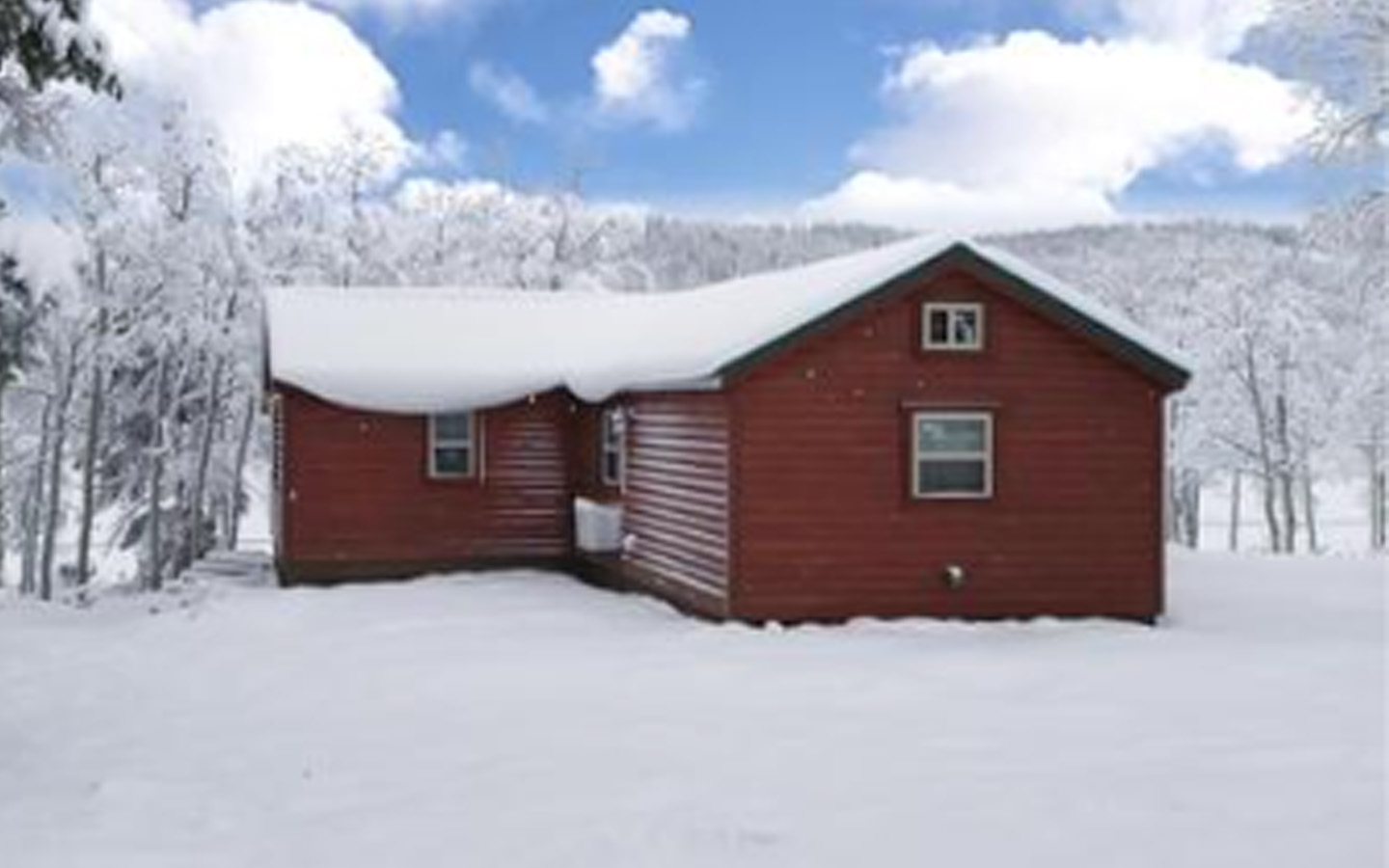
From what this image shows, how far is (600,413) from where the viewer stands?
82.5 ft

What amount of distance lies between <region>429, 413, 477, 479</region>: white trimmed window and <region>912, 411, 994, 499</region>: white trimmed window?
349 inches

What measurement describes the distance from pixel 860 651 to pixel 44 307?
834 cm

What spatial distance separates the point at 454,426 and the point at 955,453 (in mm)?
9289

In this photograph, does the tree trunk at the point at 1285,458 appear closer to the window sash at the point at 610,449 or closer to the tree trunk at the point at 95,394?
the window sash at the point at 610,449

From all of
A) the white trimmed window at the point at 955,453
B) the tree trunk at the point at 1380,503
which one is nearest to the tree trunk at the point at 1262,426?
the tree trunk at the point at 1380,503

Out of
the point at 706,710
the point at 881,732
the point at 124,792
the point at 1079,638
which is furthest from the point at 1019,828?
the point at 1079,638

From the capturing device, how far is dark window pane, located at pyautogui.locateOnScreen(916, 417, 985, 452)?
1944 cm

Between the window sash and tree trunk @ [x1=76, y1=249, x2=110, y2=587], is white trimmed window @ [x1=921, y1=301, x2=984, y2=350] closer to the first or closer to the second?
the window sash

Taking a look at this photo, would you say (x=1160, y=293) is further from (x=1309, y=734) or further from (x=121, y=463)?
(x=1309, y=734)

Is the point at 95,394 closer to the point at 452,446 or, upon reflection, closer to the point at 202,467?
the point at 202,467

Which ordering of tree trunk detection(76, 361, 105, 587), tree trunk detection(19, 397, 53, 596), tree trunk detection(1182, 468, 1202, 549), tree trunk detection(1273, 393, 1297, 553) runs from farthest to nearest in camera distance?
1. tree trunk detection(1182, 468, 1202, 549)
2. tree trunk detection(1273, 393, 1297, 553)
3. tree trunk detection(19, 397, 53, 596)
4. tree trunk detection(76, 361, 105, 587)

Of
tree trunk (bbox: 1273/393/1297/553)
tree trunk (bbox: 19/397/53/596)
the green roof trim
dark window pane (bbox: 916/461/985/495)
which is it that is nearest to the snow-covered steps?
tree trunk (bbox: 19/397/53/596)

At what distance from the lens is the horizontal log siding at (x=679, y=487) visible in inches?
755

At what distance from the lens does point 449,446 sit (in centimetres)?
2583
